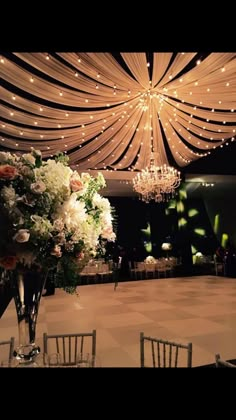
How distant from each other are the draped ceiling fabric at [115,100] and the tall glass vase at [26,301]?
2880mm

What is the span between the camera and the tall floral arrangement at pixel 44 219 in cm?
146

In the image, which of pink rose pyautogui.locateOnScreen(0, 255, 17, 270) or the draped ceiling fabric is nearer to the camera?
pink rose pyautogui.locateOnScreen(0, 255, 17, 270)

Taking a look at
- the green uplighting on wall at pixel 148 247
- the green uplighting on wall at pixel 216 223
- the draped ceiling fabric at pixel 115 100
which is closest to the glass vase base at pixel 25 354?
the draped ceiling fabric at pixel 115 100

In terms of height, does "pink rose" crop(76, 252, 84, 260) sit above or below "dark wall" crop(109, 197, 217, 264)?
below

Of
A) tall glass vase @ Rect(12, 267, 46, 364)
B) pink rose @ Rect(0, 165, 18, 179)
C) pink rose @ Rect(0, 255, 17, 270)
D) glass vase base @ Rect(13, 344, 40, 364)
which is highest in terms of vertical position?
pink rose @ Rect(0, 165, 18, 179)

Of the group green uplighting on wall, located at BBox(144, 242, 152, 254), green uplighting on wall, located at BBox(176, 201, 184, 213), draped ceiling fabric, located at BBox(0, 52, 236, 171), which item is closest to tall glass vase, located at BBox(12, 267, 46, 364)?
draped ceiling fabric, located at BBox(0, 52, 236, 171)

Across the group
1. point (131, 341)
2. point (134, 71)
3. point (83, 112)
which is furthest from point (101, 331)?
point (134, 71)

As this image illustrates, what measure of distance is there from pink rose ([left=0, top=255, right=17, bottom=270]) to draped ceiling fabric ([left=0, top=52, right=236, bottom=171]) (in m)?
2.87

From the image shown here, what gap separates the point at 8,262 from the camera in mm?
1434

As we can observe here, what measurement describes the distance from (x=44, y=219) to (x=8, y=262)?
24cm

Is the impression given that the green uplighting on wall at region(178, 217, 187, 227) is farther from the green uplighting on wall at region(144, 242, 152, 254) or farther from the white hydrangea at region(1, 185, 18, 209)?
the white hydrangea at region(1, 185, 18, 209)

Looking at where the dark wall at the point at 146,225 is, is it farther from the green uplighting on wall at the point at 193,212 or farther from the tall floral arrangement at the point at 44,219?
the tall floral arrangement at the point at 44,219

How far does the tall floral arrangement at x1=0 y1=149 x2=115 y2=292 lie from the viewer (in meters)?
1.46
